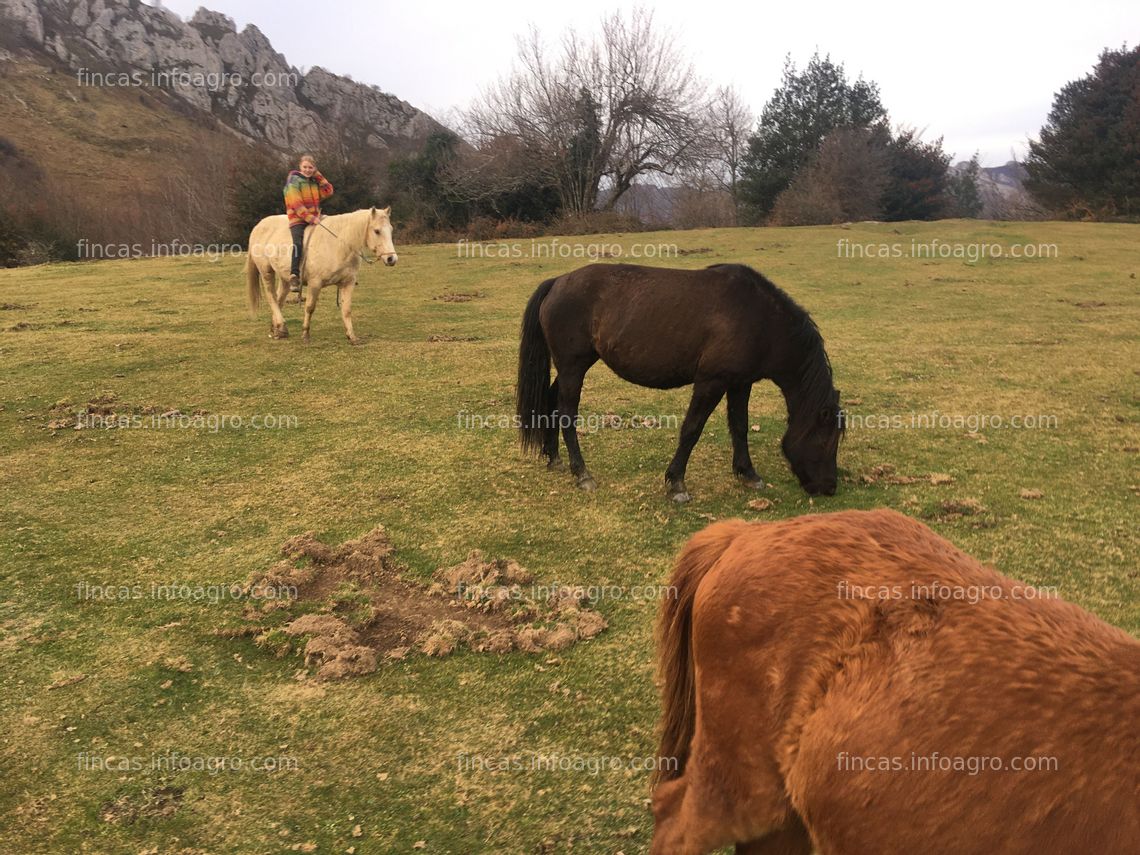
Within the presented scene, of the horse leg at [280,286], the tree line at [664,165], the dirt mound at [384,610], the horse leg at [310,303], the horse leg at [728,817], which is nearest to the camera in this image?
the horse leg at [728,817]

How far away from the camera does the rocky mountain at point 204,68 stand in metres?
60.0

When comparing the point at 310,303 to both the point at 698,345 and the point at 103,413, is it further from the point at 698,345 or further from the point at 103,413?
the point at 698,345

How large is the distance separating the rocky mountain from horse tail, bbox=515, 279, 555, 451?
53.6 meters

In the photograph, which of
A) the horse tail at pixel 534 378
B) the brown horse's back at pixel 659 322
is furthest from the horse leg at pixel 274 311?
the brown horse's back at pixel 659 322

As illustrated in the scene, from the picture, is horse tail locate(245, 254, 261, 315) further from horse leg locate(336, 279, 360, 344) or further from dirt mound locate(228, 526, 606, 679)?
dirt mound locate(228, 526, 606, 679)

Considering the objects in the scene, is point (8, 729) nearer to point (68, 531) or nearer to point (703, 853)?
point (68, 531)

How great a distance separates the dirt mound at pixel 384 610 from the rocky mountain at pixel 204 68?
5547cm

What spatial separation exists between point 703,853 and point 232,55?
91.4 m

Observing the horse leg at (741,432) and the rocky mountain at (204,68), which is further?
the rocky mountain at (204,68)

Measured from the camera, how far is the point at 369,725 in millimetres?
2980

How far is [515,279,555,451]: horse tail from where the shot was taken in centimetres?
585

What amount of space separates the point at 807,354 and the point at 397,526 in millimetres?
3225

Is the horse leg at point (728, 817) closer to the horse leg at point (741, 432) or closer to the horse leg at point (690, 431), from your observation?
the horse leg at point (690, 431)

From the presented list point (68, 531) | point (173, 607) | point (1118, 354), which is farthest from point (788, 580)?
point (1118, 354)
